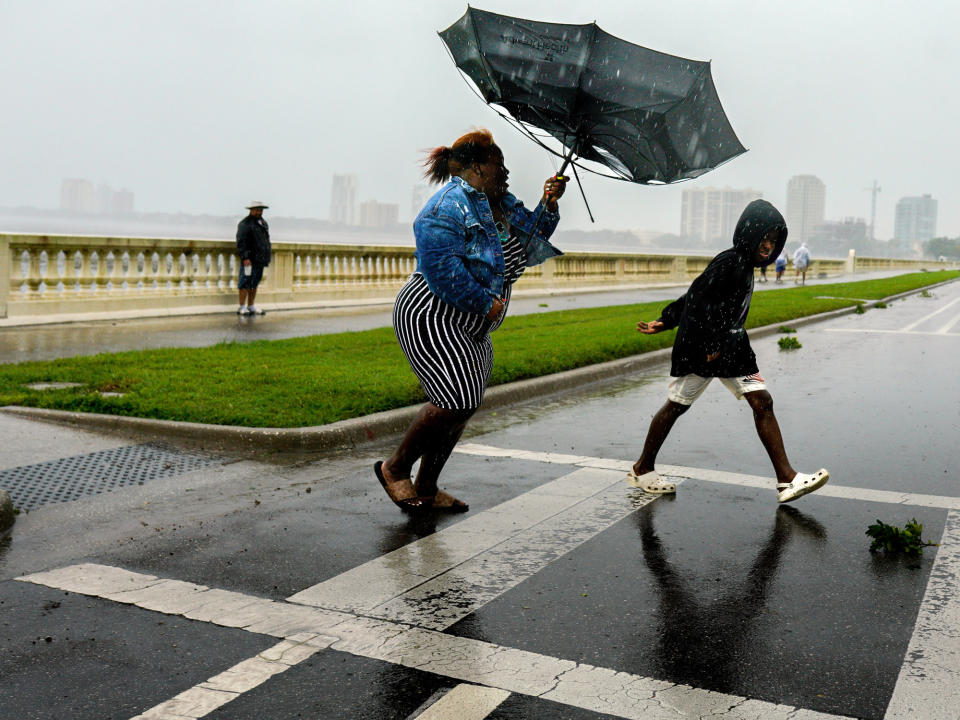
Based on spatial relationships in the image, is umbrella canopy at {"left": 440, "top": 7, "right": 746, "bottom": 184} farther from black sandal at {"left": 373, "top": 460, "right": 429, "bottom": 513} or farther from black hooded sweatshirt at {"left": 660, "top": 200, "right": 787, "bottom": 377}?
black sandal at {"left": 373, "top": 460, "right": 429, "bottom": 513}

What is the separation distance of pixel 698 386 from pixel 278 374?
5208mm

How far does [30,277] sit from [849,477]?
13758 millimetres

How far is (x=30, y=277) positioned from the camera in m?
17.0

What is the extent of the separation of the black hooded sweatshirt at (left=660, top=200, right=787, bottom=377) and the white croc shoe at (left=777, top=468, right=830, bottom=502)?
0.70 m

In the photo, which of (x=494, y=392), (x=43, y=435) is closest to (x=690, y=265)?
(x=494, y=392)

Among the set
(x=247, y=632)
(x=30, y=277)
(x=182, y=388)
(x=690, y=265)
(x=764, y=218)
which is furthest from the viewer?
(x=690, y=265)

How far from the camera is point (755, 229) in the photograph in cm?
625

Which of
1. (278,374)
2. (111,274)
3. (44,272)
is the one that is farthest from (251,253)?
(278,374)

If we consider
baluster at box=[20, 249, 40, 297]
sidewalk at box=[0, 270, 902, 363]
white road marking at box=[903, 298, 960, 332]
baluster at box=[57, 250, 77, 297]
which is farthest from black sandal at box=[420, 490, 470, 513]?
white road marking at box=[903, 298, 960, 332]

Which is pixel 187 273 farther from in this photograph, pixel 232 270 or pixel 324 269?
pixel 324 269

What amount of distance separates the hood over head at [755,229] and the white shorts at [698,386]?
28.0 inches

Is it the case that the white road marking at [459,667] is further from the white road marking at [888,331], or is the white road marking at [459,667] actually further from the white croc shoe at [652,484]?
the white road marking at [888,331]

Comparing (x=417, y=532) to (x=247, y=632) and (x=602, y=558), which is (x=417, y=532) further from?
(x=247, y=632)

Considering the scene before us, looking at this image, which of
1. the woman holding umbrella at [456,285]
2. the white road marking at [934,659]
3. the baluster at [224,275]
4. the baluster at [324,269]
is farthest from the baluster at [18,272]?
the white road marking at [934,659]
